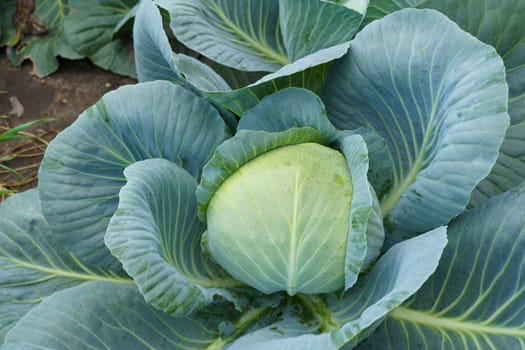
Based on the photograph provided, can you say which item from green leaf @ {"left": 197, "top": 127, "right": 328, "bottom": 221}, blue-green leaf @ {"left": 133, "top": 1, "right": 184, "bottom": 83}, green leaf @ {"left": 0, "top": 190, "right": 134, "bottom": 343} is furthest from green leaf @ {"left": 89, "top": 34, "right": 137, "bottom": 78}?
green leaf @ {"left": 197, "top": 127, "right": 328, "bottom": 221}

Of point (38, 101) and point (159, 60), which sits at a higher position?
point (159, 60)

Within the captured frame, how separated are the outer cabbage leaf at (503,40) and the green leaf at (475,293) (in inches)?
9.2

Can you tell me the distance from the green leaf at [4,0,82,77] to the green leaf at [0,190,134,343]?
1184 millimetres

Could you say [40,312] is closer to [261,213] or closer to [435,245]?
[261,213]

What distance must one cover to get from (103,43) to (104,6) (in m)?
0.15

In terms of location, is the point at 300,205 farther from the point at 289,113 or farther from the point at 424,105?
the point at 424,105

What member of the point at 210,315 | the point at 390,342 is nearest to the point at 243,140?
the point at 210,315

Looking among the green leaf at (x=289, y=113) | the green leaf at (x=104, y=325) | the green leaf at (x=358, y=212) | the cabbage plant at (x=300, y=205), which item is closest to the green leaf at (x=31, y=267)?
the cabbage plant at (x=300, y=205)

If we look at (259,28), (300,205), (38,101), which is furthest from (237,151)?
(38,101)

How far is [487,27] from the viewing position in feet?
4.75

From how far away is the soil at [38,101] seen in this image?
2459mm

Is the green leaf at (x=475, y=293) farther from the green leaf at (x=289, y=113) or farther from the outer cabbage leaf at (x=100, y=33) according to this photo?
the outer cabbage leaf at (x=100, y=33)

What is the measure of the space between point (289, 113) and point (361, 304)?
434 millimetres

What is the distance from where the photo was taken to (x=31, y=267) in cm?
158
